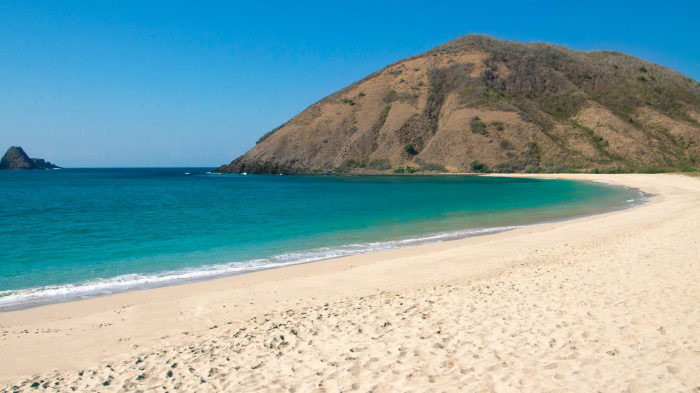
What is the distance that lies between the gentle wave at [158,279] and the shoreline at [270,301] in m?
0.74

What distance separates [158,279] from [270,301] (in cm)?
434

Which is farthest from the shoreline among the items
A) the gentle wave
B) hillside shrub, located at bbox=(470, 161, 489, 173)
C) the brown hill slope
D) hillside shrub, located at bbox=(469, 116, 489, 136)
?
hillside shrub, located at bbox=(469, 116, 489, 136)

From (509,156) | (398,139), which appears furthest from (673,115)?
(398,139)

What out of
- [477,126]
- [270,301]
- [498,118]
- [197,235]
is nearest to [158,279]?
[270,301]

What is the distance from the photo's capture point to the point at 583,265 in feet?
34.6

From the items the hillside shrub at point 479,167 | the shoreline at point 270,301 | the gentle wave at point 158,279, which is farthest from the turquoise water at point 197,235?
the hillside shrub at point 479,167

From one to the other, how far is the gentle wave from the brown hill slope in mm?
68033

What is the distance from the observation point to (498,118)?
86125 mm

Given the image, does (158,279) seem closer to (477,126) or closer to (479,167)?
(479,167)

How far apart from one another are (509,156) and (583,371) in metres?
79.4

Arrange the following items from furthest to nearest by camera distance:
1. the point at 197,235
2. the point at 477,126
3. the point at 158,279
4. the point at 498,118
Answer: the point at 498,118, the point at 477,126, the point at 197,235, the point at 158,279

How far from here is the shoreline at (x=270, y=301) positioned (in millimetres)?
6074

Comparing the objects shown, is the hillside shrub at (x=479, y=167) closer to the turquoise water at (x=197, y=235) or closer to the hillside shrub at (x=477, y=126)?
the hillside shrub at (x=477, y=126)

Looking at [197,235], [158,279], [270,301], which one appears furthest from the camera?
[197,235]
